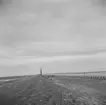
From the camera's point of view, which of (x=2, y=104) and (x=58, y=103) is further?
(x=2, y=104)

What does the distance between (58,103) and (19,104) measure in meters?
5.70

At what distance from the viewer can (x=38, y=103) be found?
59.5 feet

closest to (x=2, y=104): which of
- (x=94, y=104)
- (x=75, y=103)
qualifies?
(x=75, y=103)

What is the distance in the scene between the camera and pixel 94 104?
58.6 feet

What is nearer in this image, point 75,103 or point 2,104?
point 75,103

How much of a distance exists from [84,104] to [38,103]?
21.4 feet

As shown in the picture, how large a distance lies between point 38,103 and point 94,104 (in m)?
8.00

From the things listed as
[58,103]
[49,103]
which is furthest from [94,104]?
[49,103]

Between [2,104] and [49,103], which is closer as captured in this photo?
[49,103]

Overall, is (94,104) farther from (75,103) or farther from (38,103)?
(38,103)

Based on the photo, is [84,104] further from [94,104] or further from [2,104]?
[2,104]

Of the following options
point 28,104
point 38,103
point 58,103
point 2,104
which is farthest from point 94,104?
point 2,104

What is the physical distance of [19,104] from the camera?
1836 centimetres

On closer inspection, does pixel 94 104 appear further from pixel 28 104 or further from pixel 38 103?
pixel 28 104
